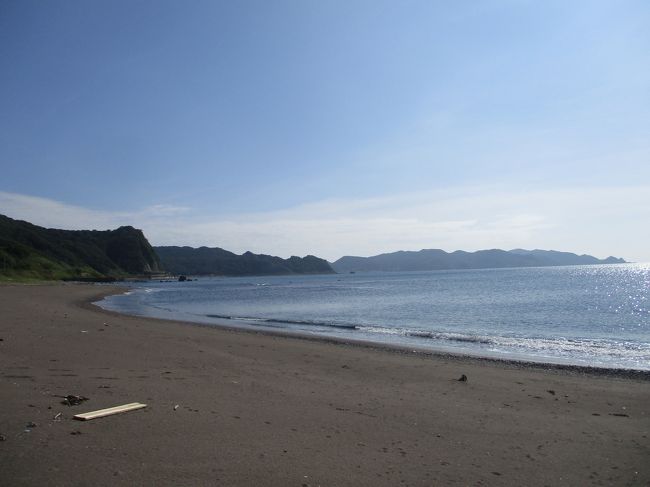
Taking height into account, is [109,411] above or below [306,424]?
above

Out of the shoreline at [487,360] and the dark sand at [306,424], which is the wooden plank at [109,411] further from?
the shoreline at [487,360]

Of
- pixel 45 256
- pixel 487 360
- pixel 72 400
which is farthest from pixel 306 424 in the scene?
pixel 45 256

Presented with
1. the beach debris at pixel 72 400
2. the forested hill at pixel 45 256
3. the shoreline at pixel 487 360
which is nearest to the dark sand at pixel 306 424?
the beach debris at pixel 72 400

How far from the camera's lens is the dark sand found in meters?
5.78

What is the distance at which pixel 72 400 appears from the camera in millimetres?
8109

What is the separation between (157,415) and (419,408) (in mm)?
4947

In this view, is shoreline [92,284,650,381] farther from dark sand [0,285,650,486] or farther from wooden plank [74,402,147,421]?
wooden plank [74,402,147,421]

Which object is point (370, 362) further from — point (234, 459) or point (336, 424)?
point (234, 459)

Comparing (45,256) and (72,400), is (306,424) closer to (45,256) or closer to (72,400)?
(72,400)

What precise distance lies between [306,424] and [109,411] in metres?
3.10

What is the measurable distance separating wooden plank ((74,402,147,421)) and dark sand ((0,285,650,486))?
15 cm

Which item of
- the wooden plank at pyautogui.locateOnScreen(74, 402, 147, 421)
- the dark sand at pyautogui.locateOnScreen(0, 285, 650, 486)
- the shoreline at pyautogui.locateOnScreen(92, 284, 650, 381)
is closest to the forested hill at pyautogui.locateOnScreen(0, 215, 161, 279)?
the shoreline at pyautogui.locateOnScreen(92, 284, 650, 381)

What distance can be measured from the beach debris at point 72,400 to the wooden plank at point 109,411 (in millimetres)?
729

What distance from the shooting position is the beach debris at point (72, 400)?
7983mm
